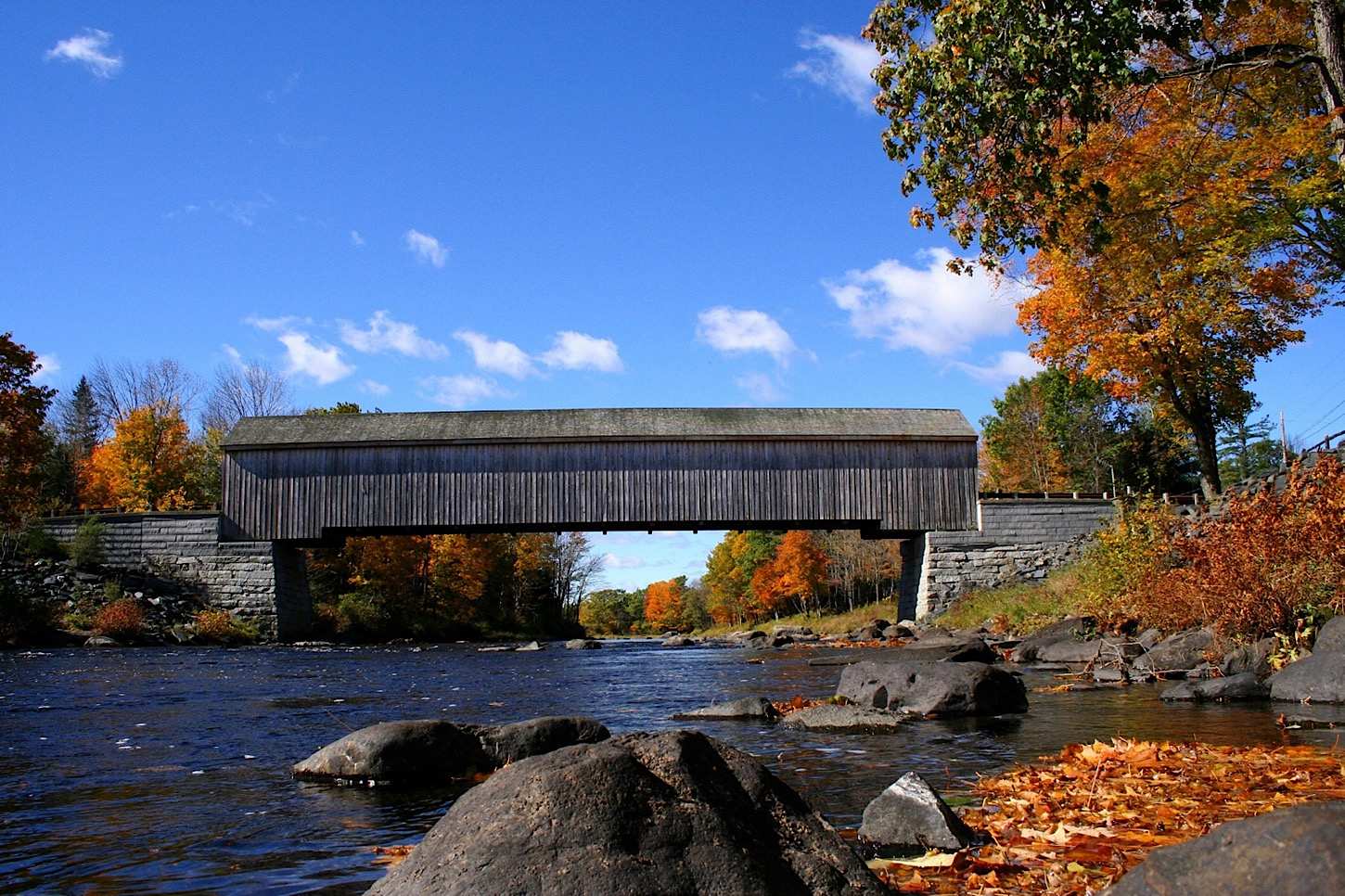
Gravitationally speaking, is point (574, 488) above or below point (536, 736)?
above

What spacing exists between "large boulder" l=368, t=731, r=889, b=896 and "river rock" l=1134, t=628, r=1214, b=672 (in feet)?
27.9

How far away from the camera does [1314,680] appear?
7.27m

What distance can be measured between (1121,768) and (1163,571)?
9.04 meters

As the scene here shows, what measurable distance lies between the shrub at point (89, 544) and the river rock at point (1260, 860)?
28.3 m

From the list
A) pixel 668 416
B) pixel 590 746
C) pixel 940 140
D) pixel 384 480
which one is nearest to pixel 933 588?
pixel 668 416

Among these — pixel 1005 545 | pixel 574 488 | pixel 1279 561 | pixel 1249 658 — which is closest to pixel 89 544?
pixel 574 488

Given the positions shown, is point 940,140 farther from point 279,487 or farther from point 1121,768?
point 279,487

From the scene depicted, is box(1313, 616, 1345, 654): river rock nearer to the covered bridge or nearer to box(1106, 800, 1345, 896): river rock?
box(1106, 800, 1345, 896): river rock

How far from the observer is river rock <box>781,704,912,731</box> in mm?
6844

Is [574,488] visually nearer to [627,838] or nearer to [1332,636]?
[1332,636]

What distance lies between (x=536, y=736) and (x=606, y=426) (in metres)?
20.4

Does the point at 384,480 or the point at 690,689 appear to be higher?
the point at 384,480

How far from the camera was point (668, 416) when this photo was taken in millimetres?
26188

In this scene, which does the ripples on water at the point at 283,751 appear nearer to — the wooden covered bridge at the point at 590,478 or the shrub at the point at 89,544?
the wooden covered bridge at the point at 590,478
